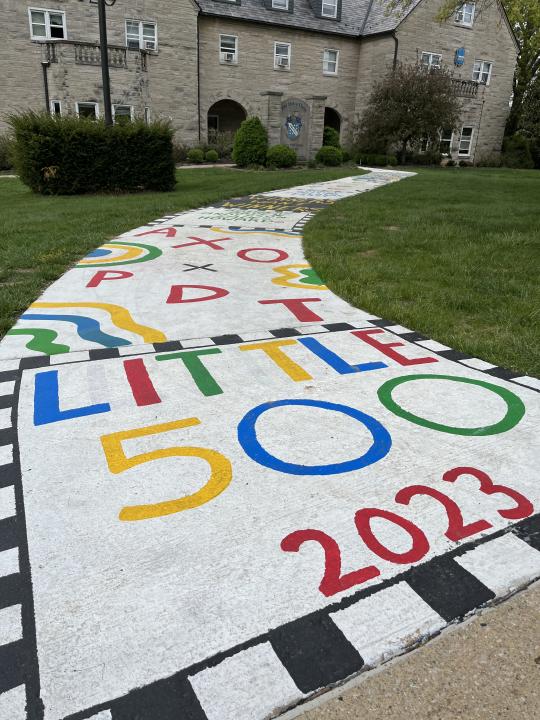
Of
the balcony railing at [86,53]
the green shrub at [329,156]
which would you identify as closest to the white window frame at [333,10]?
the green shrub at [329,156]

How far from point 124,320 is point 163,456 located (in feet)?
7.44

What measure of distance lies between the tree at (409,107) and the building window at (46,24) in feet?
48.9

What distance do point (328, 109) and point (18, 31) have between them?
16631mm

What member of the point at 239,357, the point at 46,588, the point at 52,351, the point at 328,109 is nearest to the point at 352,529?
the point at 46,588

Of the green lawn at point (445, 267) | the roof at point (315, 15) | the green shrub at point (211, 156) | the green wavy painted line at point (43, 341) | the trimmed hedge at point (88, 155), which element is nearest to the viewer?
the green wavy painted line at point (43, 341)

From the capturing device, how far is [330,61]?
30.0m

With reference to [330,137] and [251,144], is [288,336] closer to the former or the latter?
[251,144]

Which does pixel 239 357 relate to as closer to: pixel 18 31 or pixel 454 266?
pixel 454 266

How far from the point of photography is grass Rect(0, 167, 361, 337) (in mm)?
5832

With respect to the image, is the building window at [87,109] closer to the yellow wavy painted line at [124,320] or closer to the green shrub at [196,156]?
the green shrub at [196,156]

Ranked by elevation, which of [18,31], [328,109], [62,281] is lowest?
[62,281]

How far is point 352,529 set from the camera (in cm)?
218

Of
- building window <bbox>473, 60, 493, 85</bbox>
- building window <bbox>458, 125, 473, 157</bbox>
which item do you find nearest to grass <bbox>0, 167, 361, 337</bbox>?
building window <bbox>458, 125, 473, 157</bbox>

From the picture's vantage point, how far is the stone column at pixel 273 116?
2573 centimetres
